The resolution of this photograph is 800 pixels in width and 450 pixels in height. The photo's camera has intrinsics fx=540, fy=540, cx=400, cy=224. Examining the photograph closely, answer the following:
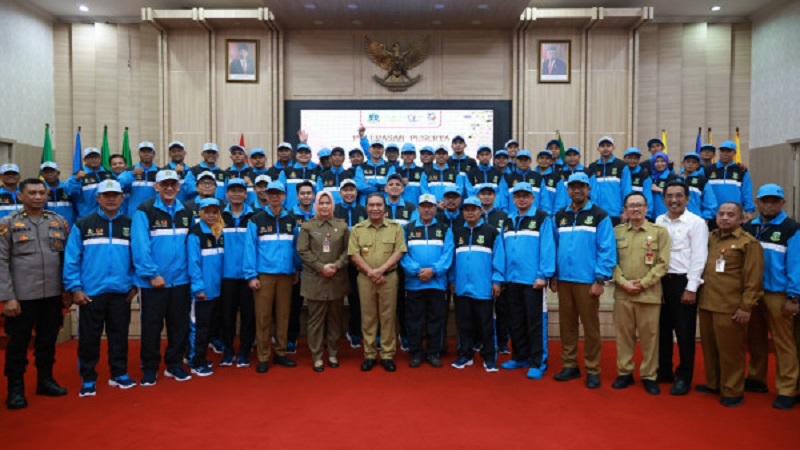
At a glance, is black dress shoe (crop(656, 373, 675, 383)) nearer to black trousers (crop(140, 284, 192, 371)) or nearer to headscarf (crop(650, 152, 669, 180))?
headscarf (crop(650, 152, 669, 180))

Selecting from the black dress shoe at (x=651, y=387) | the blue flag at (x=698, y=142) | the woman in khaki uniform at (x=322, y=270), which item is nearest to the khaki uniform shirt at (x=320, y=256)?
the woman in khaki uniform at (x=322, y=270)

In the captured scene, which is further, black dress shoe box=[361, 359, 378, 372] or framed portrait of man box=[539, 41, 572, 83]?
framed portrait of man box=[539, 41, 572, 83]

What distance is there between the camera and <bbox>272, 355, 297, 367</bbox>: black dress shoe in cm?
541

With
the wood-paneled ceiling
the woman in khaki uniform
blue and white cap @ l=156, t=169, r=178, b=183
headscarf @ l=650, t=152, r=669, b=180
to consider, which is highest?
the wood-paneled ceiling

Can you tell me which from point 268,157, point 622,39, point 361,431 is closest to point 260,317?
point 361,431

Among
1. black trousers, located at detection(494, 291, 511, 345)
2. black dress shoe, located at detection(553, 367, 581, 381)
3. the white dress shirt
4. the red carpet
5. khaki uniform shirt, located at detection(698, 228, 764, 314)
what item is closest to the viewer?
the red carpet

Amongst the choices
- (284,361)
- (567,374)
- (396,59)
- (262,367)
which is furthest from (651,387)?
(396,59)

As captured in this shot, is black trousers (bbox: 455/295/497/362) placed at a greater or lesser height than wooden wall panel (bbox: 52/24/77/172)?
lesser

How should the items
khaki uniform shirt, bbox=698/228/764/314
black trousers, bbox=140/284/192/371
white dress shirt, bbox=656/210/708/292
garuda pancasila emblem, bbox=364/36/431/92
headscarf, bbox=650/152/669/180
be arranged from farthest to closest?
garuda pancasila emblem, bbox=364/36/431/92, headscarf, bbox=650/152/669/180, black trousers, bbox=140/284/192/371, white dress shirt, bbox=656/210/708/292, khaki uniform shirt, bbox=698/228/764/314

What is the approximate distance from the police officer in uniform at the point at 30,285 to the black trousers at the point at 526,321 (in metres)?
3.98

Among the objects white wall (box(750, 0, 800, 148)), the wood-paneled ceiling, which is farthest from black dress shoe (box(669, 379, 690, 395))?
white wall (box(750, 0, 800, 148))

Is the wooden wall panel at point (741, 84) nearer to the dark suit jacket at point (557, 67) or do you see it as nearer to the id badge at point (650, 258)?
the dark suit jacket at point (557, 67)

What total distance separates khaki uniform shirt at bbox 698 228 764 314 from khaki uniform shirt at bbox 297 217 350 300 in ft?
10.7

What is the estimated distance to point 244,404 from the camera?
14.2 feet
